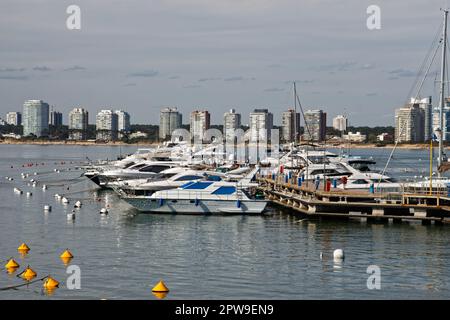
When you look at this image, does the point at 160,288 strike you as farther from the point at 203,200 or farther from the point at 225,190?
the point at 225,190

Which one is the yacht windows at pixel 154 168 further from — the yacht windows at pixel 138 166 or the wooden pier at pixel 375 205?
the wooden pier at pixel 375 205

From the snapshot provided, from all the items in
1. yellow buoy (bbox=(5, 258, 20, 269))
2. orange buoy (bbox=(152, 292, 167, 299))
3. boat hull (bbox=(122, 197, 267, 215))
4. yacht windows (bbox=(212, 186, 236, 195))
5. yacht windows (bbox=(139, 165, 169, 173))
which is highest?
yacht windows (bbox=(139, 165, 169, 173))

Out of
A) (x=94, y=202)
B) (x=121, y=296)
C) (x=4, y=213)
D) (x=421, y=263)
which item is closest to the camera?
(x=121, y=296)

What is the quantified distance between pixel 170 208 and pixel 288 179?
15019 mm

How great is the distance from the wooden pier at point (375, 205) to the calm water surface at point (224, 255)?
952 mm

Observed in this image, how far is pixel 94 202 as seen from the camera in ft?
203

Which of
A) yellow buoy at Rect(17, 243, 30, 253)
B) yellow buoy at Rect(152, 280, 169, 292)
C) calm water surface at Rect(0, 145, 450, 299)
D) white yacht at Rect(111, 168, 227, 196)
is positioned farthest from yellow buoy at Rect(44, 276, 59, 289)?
white yacht at Rect(111, 168, 227, 196)

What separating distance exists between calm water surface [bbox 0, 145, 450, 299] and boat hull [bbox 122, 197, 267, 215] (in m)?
0.71

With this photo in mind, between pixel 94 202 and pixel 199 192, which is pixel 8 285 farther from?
pixel 94 202

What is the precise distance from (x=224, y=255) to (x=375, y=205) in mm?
14629

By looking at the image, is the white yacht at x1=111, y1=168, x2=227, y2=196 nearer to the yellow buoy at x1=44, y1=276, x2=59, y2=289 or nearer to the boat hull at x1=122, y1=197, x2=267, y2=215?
the boat hull at x1=122, y1=197, x2=267, y2=215

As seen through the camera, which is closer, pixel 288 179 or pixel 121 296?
pixel 121 296

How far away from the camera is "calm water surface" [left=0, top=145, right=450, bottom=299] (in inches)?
1184
